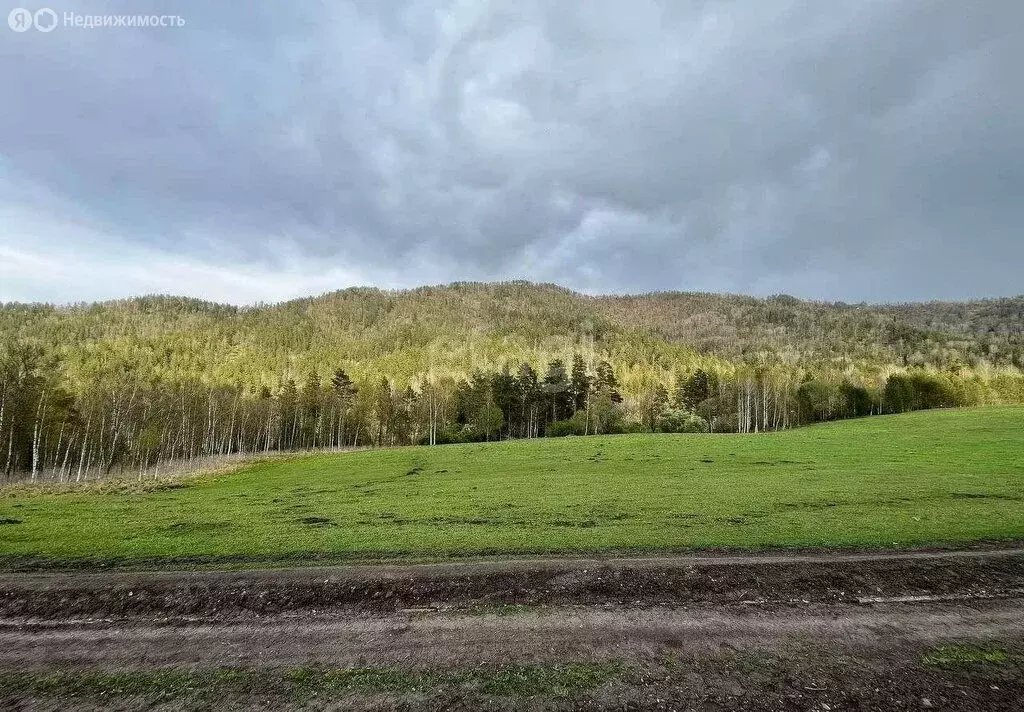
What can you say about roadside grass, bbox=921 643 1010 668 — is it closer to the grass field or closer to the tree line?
the grass field

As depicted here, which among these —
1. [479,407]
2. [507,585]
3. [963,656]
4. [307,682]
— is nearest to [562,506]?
[507,585]

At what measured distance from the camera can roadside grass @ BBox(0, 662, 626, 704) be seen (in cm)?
1095

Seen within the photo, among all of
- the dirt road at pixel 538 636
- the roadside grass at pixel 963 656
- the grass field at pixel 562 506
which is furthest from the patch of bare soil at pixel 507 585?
the roadside grass at pixel 963 656

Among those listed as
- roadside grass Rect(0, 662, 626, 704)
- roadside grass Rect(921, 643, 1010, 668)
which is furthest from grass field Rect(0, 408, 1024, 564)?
roadside grass Rect(0, 662, 626, 704)

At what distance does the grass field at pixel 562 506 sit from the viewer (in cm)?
2242

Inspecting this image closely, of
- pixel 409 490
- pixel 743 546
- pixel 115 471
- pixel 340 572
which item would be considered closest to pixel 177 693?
pixel 340 572

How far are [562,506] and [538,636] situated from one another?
63.1 ft

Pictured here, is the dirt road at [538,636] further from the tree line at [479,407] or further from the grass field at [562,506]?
the tree line at [479,407]

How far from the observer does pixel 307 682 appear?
11398mm

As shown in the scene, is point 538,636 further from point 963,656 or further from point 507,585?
point 963,656

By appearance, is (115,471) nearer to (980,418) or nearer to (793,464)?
(793,464)

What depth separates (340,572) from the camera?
60.0 ft

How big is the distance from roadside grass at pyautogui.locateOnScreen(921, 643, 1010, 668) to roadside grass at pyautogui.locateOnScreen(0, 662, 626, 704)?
24.4 ft

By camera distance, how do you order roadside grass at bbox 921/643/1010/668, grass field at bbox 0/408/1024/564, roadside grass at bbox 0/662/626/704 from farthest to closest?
grass field at bbox 0/408/1024/564 < roadside grass at bbox 921/643/1010/668 < roadside grass at bbox 0/662/626/704
